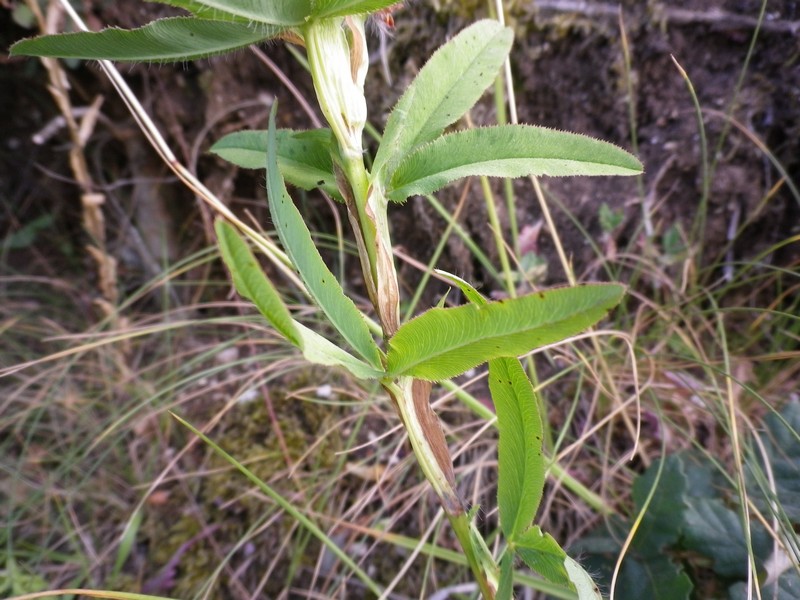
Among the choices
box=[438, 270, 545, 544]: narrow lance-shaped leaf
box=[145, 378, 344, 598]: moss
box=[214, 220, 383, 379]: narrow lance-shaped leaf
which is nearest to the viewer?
box=[214, 220, 383, 379]: narrow lance-shaped leaf

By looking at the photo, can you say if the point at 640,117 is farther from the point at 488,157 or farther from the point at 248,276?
the point at 248,276

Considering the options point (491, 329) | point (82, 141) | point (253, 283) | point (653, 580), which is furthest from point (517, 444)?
point (82, 141)

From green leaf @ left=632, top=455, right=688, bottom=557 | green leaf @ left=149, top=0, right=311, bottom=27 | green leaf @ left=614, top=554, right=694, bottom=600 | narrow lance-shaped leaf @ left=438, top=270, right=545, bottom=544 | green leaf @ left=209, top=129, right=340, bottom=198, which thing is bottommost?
green leaf @ left=614, top=554, right=694, bottom=600

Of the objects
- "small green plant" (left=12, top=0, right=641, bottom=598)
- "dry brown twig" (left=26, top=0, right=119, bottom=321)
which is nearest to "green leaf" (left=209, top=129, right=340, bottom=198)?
"small green plant" (left=12, top=0, right=641, bottom=598)

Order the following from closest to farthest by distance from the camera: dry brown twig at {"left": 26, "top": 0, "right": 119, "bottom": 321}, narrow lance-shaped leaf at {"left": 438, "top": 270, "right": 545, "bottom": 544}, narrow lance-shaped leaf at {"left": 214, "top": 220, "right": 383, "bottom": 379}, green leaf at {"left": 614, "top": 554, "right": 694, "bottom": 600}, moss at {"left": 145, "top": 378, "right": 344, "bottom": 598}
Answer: narrow lance-shaped leaf at {"left": 214, "top": 220, "right": 383, "bottom": 379} → narrow lance-shaped leaf at {"left": 438, "top": 270, "right": 545, "bottom": 544} → green leaf at {"left": 614, "top": 554, "right": 694, "bottom": 600} → moss at {"left": 145, "top": 378, "right": 344, "bottom": 598} → dry brown twig at {"left": 26, "top": 0, "right": 119, "bottom": 321}

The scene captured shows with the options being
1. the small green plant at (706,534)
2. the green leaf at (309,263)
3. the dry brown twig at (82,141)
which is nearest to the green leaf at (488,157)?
the green leaf at (309,263)

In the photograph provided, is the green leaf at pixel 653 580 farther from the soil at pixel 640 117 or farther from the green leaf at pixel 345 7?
the green leaf at pixel 345 7

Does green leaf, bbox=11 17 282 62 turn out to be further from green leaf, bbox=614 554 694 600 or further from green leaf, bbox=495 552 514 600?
green leaf, bbox=614 554 694 600

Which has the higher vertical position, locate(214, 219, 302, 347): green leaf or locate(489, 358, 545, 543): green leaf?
locate(214, 219, 302, 347): green leaf
